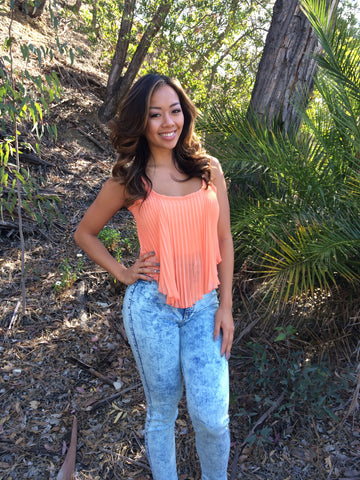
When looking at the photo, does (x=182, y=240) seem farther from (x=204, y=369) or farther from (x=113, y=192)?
(x=204, y=369)

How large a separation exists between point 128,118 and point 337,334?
6.63ft

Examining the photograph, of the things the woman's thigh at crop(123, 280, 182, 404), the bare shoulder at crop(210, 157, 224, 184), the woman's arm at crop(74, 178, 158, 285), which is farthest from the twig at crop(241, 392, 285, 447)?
the bare shoulder at crop(210, 157, 224, 184)

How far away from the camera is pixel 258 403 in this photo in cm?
287

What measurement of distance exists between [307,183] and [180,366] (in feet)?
5.41

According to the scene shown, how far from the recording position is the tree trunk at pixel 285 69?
3.46m

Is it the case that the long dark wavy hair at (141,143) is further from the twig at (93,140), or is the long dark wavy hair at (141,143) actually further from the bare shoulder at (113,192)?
the twig at (93,140)

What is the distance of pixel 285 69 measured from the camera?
Result: 354 centimetres

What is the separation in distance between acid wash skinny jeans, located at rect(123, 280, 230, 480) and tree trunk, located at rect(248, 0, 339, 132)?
210cm

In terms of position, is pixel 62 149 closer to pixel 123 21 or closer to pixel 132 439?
pixel 123 21

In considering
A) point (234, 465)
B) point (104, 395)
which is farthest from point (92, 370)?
point (234, 465)

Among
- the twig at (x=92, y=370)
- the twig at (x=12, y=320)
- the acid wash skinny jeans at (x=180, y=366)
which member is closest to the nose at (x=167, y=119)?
the acid wash skinny jeans at (x=180, y=366)

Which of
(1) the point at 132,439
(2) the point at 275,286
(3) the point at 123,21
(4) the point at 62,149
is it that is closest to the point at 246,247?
(2) the point at 275,286

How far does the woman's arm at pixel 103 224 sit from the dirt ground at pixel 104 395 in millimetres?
1222

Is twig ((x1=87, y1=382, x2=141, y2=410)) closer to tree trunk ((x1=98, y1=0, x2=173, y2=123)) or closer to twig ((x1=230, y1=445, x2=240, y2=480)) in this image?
twig ((x1=230, y1=445, x2=240, y2=480))
